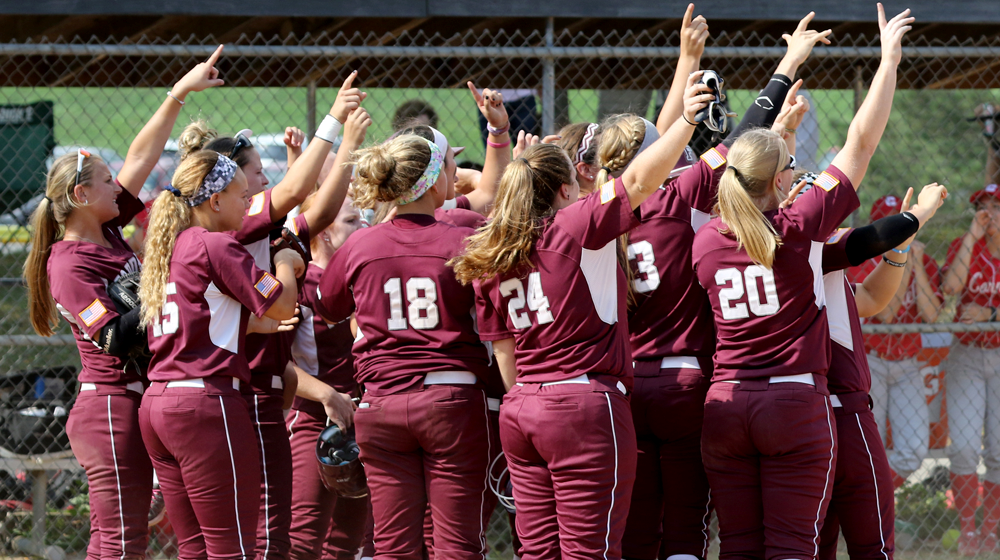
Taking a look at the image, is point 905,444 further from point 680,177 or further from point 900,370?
point 680,177

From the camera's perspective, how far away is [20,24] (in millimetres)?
5137

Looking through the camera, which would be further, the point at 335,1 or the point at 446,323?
the point at 335,1

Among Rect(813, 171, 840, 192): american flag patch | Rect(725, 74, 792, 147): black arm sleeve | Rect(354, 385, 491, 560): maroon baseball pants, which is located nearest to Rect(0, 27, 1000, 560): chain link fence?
Rect(725, 74, 792, 147): black arm sleeve

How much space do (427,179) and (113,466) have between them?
60.4 inches

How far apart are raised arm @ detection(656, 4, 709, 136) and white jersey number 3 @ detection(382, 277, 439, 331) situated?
102cm

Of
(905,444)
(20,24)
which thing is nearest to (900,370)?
(905,444)

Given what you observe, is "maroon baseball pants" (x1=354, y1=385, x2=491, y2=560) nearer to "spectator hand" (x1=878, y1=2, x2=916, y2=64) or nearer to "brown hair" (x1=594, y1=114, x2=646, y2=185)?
"brown hair" (x1=594, y1=114, x2=646, y2=185)

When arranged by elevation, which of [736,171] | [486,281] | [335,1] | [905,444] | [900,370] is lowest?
[905,444]

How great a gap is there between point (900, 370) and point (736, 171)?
10.7ft

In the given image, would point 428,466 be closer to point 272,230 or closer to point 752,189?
point 272,230

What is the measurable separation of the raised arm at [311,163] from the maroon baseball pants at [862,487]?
2005 millimetres

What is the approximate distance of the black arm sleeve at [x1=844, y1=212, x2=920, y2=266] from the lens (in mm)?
2984

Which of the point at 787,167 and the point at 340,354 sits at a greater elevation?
the point at 787,167

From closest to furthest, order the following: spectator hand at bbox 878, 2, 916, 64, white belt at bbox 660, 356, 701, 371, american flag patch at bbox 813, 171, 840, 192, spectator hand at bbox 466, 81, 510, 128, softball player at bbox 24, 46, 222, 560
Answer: american flag patch at bbox 813, 171, 840, 192 < spectator hand at bbox 878, 2, 916, 64 < white belt at bbox 660, 356, 701, 371 < softball player at bbox 24, 46, 222, 560 < spectator hand at bbox 466, 81, 510, 128
